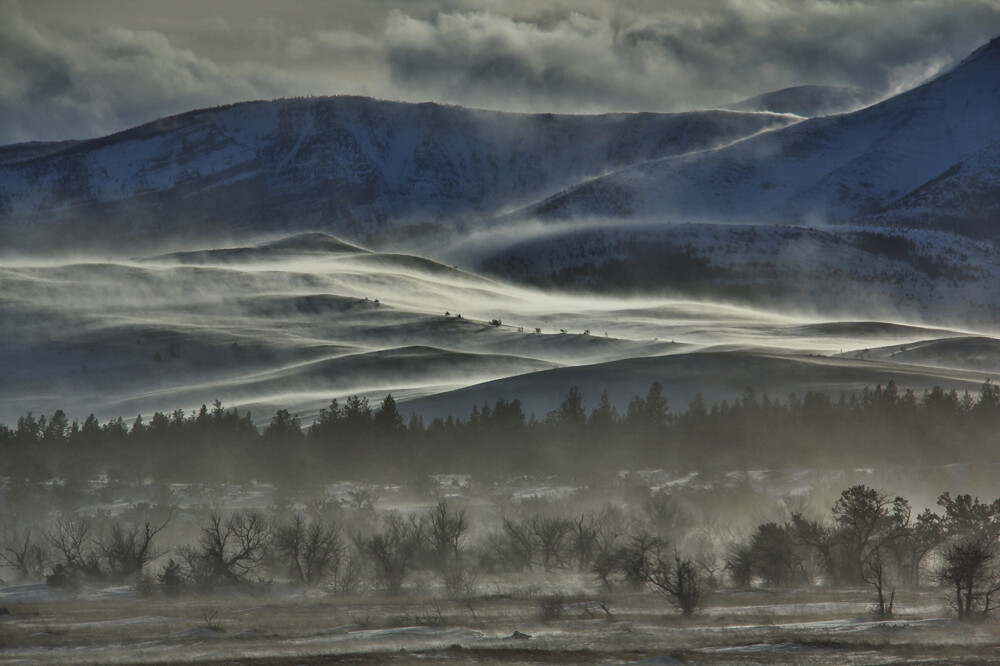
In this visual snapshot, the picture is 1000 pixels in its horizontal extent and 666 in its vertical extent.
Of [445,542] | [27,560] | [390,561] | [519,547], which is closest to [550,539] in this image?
[519,547]

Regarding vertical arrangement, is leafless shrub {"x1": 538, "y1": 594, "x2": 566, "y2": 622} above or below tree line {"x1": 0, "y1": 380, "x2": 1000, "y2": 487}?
below

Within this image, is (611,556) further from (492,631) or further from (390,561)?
(492,631)

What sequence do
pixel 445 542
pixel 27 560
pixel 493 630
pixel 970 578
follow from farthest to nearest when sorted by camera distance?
pixel 27 560
pixel 445 542
pixel 493 630
pixel 970 578

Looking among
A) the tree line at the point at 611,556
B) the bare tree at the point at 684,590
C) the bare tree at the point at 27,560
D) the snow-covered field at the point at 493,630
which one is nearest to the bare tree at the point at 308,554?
the tree line at the point at 611,556

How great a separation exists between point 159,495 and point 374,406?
234 ft

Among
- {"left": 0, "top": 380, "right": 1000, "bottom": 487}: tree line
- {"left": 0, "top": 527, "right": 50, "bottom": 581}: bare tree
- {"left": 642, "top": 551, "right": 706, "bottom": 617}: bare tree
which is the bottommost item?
{"left": 0, "top": 527, "right": 50, "bottom": 581}: bare tree

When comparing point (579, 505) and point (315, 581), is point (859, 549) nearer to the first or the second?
point (315, 581)

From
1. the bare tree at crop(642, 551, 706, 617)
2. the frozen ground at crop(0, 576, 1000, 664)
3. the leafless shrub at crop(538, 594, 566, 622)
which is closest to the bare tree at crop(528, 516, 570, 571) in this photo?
the frozen ground at crop(0, 576, 1000, 664)

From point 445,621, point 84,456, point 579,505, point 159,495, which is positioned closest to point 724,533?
point 579,505

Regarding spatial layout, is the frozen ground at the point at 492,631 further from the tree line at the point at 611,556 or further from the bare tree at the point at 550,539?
the bare tree at the point at 550,539

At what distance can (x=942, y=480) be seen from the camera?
10912 cm

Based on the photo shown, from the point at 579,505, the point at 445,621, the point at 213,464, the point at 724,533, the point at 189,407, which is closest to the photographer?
the point at 445,621

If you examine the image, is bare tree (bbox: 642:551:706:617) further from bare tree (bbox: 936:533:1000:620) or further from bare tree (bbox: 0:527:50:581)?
bare tree (bbox: 0:527:50:581)

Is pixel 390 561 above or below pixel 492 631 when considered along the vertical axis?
above
